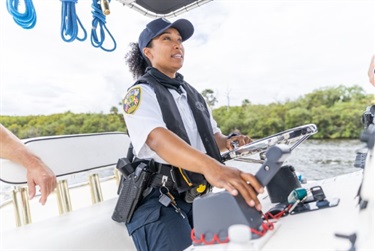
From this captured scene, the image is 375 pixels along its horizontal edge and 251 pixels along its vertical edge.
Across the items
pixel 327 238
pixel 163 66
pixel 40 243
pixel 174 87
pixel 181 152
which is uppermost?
pixel 163 66

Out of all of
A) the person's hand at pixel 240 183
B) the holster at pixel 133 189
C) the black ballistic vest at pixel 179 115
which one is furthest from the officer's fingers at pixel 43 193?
the person's hand at pixel 240 183

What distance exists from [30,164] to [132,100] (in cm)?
43

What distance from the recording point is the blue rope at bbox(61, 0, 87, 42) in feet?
4.46

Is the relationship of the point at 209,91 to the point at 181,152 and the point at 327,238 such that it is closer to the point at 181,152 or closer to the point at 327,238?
the point at 181,152

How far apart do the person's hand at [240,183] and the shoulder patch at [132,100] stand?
47cm

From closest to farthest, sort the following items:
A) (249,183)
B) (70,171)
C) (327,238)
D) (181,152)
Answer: (327,238) < (249,183) < (181,152) < (70,171)

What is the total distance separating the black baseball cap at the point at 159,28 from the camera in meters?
1.33

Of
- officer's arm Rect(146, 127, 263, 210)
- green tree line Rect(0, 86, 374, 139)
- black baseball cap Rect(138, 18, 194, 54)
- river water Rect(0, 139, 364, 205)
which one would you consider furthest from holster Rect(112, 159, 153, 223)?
river water Rect(0, 139, 364, 205)

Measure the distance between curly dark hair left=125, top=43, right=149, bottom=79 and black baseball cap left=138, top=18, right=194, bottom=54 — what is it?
0.15 m

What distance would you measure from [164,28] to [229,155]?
0.62m

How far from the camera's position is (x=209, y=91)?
7.98 feet

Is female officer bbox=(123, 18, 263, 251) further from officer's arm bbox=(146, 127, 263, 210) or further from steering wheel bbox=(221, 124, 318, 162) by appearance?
steering wheel bbox=(221, 124, 318, 162)

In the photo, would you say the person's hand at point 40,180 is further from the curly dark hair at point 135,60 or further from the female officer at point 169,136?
the curly dark hair at point 135,60

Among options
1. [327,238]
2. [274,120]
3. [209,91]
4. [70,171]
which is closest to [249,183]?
[327,238]
